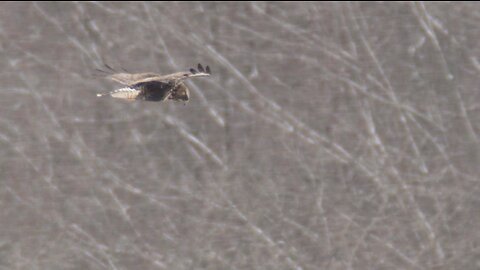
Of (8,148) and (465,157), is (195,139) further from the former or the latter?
(465,157)

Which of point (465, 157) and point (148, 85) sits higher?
point (148, 85)

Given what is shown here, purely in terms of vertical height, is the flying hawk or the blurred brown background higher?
the flying hawk

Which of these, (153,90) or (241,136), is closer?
(153,90)

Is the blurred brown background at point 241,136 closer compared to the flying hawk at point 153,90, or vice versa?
the flying hawk at point 153,90

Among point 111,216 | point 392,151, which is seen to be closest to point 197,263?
point 111,216

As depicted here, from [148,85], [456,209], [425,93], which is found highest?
[148,85]

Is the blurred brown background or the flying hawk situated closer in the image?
the flying hawk

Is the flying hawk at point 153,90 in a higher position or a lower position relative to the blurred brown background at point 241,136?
higher

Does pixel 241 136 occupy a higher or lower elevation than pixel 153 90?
lower
